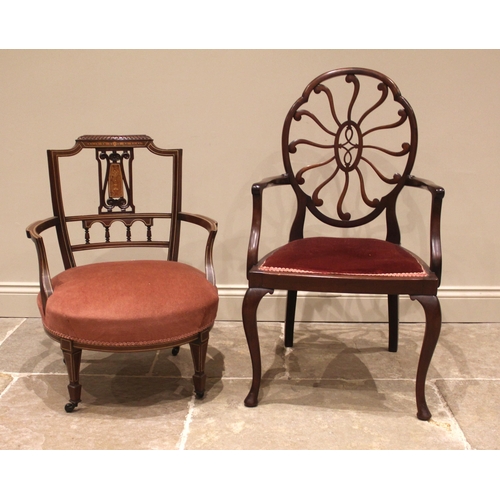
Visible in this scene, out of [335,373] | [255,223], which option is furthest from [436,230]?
[335,373]

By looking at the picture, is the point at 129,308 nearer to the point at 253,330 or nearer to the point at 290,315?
the point at 253,330

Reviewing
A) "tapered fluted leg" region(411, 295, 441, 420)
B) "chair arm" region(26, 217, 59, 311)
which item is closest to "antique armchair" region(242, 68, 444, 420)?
"tapered fluted leg" region(411, 295, 441, 420)

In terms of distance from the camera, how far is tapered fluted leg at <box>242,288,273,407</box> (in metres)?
2.27

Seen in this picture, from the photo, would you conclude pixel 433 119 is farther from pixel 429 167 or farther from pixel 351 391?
pixel 351 391

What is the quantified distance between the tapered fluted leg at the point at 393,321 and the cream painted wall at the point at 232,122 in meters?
0.46

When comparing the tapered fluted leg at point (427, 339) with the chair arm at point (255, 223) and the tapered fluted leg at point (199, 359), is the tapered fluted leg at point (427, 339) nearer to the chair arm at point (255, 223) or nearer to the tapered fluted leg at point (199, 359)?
the chair arm at point (255, 223)

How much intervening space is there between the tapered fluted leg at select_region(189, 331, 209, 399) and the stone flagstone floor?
52 mm

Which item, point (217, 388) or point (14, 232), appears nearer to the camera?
point (217, 388)

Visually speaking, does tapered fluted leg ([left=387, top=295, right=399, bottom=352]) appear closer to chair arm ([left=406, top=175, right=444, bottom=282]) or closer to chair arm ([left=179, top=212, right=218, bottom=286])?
chair arm ([left=406, top=175, right=444, bottom=282])

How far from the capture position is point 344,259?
2.35 m

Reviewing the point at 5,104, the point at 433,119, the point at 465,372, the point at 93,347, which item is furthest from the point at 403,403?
the point at 5,104

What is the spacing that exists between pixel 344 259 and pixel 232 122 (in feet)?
3.44

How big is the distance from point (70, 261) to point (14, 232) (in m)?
0.70

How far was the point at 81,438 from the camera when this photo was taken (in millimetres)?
2168
